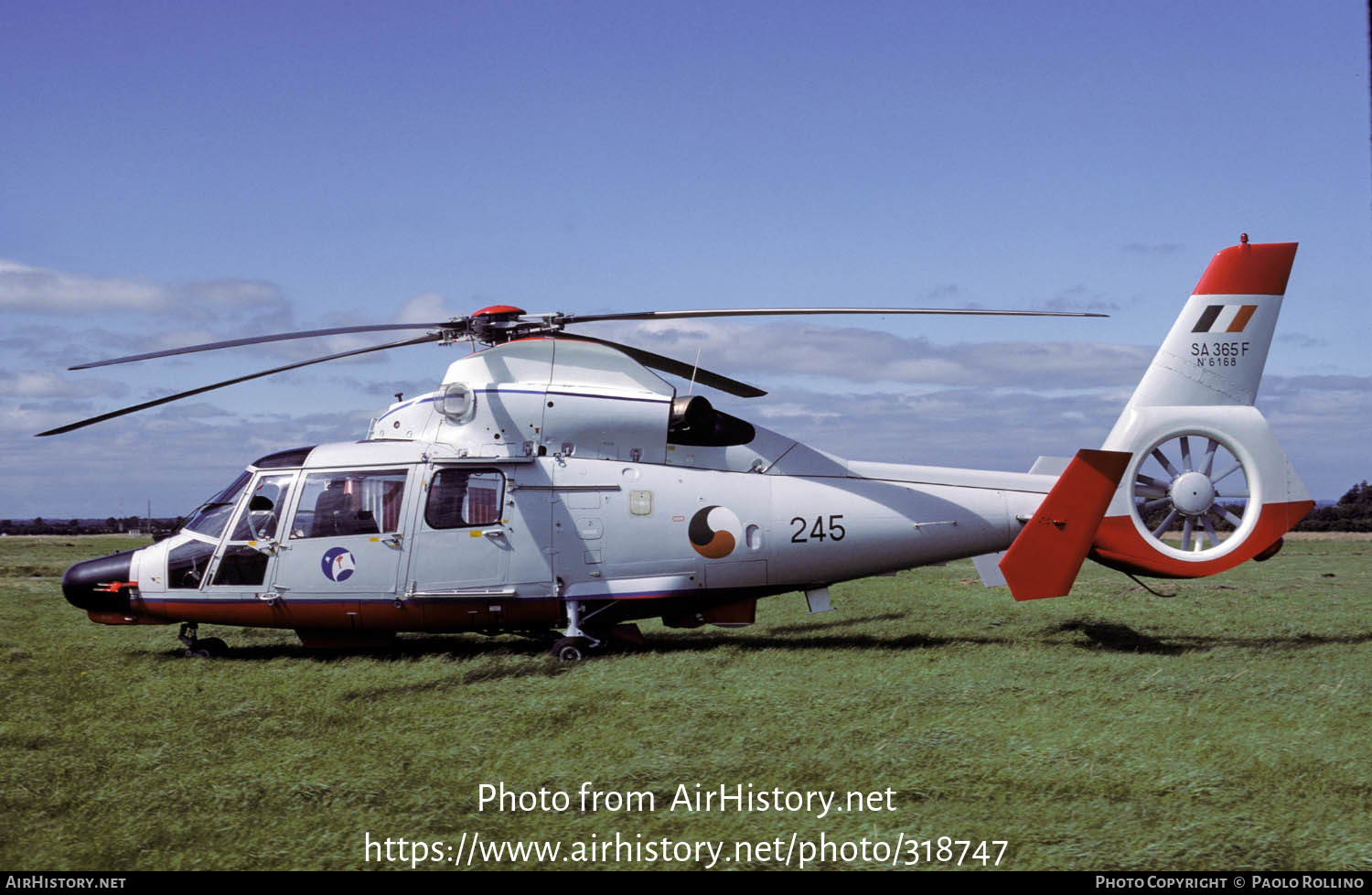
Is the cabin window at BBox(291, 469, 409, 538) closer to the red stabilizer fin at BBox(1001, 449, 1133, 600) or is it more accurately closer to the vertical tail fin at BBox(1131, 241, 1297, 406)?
the red stabilizer fin at BBox(1001, 449, 1133, 600)

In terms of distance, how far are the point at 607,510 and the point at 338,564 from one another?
327 centimetres

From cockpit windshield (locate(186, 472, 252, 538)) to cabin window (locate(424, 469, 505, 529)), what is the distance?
2503 mm

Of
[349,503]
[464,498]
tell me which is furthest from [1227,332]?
[349,503]

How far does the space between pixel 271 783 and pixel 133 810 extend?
80 centimetres

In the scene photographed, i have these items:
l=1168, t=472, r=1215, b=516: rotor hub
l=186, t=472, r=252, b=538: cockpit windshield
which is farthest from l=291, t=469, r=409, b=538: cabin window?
l=1168, t=472, r=1215, b=516: rotor hub

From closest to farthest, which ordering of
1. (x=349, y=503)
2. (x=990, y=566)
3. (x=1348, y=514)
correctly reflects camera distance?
(x=349, y=503) < (x=990, y=566) < (x=1348, y=514)

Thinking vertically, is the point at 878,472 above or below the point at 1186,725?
above

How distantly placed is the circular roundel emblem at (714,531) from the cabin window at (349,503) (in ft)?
11.6

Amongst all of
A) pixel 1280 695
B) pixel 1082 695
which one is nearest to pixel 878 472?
pixel 1082 695

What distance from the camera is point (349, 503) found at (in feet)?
38.4

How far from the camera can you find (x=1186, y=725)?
778 centimetres

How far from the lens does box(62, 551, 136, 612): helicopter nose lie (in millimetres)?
11984

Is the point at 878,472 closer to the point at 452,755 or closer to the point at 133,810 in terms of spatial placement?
the point at 452,755

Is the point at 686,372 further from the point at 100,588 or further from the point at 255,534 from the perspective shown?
the point at 100,588
